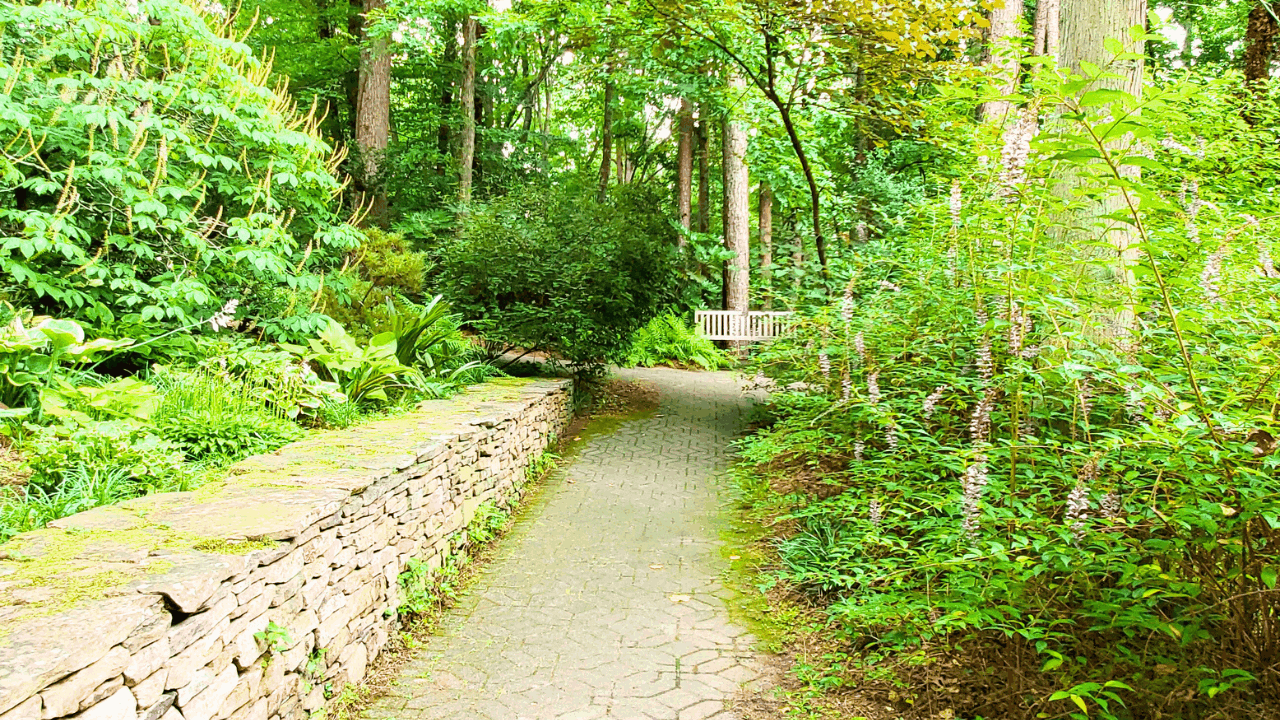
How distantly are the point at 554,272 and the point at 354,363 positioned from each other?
294 cm

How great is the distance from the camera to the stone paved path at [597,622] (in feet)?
9.95

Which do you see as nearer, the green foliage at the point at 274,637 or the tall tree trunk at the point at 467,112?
the green foliage at the point at 274,637

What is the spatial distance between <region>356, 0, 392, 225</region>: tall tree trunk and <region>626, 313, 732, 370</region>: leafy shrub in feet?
16.9

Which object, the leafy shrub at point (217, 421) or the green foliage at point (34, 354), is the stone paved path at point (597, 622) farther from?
the green foliage at point (34, 354)

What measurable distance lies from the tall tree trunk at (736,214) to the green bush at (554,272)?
5.97 m

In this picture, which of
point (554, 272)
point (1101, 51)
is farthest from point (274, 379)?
point (1101, 51)

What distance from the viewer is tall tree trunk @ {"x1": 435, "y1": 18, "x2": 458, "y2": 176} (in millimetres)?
15416

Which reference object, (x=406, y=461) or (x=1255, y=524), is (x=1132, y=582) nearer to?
(x=1255, y=524)

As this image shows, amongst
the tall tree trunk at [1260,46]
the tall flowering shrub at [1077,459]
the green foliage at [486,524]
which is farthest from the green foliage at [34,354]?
the tall tree trunk at [1260,46]

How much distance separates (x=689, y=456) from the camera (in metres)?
7.23

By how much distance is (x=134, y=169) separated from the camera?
14.8ft

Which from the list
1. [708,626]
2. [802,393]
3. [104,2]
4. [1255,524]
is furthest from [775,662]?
[104,2]

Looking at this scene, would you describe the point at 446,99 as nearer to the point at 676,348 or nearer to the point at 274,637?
the point at 676,348

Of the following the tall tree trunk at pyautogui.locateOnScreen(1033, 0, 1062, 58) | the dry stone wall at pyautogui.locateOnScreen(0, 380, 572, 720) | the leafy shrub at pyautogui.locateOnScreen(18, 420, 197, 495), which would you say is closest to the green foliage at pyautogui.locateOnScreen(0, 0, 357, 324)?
the leafy shrub at pyautogui.locateOnScreen(18, 420, 197, 495)
